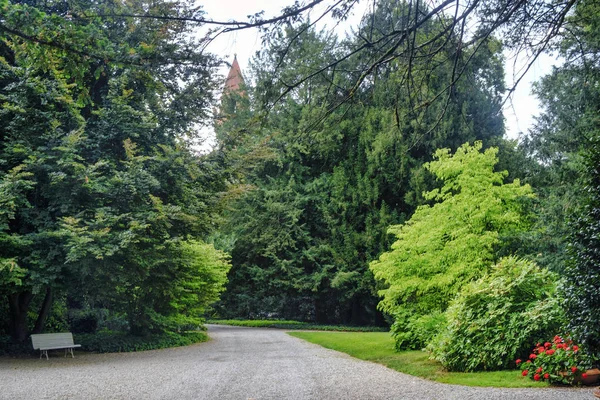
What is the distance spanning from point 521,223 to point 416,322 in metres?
3.36

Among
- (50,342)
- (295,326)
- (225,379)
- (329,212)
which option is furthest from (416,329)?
(329,212)

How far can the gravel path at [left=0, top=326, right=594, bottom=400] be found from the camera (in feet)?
22.9

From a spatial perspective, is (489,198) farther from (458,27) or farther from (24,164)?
(24,164)

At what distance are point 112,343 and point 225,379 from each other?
6.93m

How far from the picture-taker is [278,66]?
494cm

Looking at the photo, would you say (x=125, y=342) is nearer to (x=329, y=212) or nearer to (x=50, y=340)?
(x=50, y=340)

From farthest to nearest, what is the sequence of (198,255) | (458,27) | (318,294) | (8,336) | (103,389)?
1. (318,294)
2. (198,255)
3. (8,336)
4. (103,389)
5. (458,27)

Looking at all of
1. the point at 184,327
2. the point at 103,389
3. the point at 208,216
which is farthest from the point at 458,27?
the point at 184,327

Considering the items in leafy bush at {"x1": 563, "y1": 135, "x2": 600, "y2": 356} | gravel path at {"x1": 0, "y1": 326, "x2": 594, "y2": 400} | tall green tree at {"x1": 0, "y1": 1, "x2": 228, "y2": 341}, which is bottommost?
gravel path at {"x1": 0, "y1": 326, "x2": 594, "y2": 400}

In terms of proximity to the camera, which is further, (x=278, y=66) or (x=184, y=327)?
(x=184, y=327)

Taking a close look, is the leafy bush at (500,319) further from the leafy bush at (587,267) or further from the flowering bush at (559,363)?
the leafy bush at (587,267)

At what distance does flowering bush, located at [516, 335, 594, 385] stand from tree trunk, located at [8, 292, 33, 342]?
12.3 m

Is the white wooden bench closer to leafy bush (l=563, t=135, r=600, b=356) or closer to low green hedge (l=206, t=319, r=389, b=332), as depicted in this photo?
leafy bush (l=563, t=135, r=600, b=356)

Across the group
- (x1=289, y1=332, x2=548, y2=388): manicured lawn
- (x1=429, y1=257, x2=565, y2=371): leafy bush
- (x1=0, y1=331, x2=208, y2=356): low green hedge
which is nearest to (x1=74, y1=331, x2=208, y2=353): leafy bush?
(x1=0, y1=331, x2=208, y2=356): low green hedge
